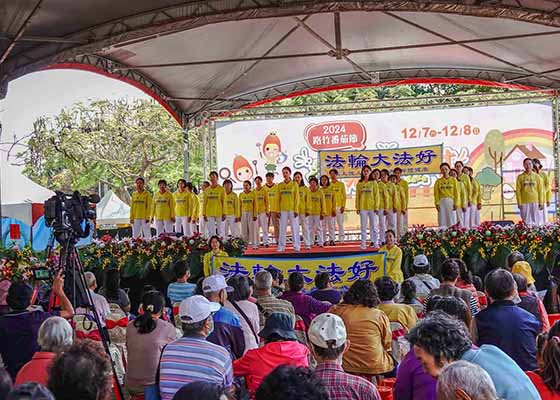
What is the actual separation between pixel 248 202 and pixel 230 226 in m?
0.62

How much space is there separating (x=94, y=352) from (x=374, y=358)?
2404mm

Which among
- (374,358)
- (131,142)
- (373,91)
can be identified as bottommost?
(374,358)

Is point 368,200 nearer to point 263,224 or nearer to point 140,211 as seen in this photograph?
point 263,224

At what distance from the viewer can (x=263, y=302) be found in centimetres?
571

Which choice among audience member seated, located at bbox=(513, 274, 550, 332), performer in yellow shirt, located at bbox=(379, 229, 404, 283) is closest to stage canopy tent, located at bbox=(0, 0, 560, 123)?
performer in yellow shirt, located at bbox=(379, 229, 404, 283)

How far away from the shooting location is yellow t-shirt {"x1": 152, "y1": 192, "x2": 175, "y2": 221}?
1462cm

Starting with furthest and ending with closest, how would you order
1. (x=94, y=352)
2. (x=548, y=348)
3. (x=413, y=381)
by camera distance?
(x=413, y=381)
(x=548, y=348)
(x=94, y=352)

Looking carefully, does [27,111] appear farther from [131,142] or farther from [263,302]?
[263,302]

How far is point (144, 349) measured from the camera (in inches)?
185

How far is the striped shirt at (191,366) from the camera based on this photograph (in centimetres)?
360

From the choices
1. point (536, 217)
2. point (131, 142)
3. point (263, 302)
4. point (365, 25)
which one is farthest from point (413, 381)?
point (131, 142)

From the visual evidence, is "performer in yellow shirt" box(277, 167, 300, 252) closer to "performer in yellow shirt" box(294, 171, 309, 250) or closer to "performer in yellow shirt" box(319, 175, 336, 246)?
"performer in yellow shirt" box(294, 171, 309, 250)

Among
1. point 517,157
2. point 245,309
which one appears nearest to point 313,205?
point 517,157

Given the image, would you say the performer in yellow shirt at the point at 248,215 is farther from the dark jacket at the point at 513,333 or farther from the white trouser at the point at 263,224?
the dark jacket at the point at 513,333
